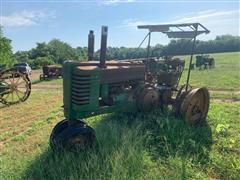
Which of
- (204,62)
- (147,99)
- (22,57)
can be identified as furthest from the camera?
(22,57)

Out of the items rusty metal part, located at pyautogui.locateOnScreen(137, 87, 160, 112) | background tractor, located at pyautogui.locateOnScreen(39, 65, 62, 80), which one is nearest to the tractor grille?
rusty metal part, located at pyautogui.locateOnScreen(137, 87, 160, 112)

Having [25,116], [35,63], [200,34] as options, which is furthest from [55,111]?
[35,63]

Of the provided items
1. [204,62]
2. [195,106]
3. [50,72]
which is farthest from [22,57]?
[195,106]

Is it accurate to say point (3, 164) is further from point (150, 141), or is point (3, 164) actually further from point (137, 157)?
point (150, 141)

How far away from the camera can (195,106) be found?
19.3 ft

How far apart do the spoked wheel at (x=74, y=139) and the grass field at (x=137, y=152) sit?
0.11 metres

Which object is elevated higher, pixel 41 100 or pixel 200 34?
pixel 200 34

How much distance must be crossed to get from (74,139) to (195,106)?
2.74m

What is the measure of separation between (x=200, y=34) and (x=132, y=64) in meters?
1.51

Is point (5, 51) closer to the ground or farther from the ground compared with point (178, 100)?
farther from the ground

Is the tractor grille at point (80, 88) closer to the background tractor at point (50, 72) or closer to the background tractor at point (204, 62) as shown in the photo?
the background tractor at point (50, 72)

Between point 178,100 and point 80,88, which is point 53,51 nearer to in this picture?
point 178,100

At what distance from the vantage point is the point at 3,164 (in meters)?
4.46

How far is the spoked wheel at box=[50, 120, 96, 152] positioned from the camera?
4246 millimetres
